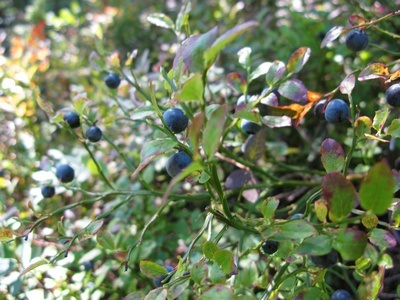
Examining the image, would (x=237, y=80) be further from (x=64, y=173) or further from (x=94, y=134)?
(x=64, y=173)

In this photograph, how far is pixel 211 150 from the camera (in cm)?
60

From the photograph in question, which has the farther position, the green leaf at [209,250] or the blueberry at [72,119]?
the blueberry at [72,119]

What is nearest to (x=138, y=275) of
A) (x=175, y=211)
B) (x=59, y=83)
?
→ (x=175, y=211)

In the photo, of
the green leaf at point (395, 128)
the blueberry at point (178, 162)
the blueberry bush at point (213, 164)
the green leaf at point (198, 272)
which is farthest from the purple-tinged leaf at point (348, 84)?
the green leaf at point (198, 272)

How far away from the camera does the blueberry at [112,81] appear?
1.35m

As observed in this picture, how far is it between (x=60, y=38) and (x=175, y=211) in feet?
6.37

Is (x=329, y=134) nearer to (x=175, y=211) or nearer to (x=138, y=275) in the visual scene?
(x=175, y=211)

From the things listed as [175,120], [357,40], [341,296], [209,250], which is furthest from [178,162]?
[357,40]

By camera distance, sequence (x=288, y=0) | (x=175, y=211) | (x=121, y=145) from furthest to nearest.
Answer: (x=288, y=0) < (x=121, y=145) < (x=175, y=211)

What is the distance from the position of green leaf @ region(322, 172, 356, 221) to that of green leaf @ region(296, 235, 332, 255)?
5 centimetres

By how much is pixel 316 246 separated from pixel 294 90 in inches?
15.8

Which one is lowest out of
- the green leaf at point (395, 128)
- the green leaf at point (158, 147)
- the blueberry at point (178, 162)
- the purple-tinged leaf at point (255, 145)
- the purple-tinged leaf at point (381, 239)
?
the purple-tinged leaf at point (255, 145)

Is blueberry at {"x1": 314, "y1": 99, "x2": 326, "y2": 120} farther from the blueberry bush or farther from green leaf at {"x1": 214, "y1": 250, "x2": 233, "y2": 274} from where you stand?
green leaf at {"x1": 214, "y1": 250, "x2": 233, "y2": 274}

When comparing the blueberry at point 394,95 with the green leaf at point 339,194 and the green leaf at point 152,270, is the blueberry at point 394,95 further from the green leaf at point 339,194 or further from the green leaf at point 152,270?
the green leaf at point 152,270
